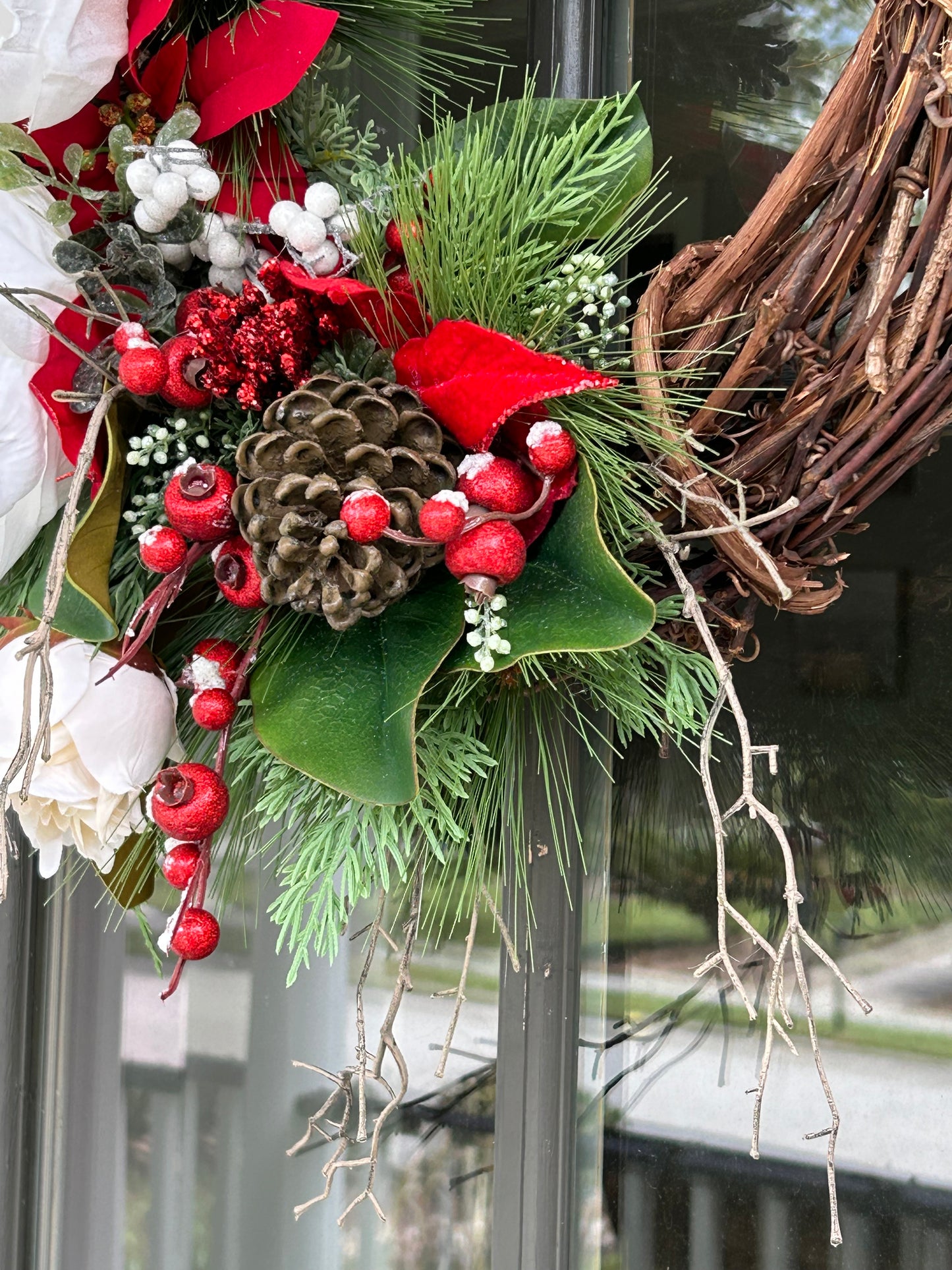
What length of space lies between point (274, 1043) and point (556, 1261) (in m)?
0.25

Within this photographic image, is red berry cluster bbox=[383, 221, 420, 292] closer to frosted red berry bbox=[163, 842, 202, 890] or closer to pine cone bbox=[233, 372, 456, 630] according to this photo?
pine cone bbox=[233, 372, 456, 630]

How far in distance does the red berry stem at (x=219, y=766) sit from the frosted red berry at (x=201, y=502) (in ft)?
0.17

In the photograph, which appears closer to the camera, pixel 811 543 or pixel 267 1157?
pixel 811 543

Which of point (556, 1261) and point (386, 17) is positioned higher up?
point (386, 17)

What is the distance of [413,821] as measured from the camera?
449 millimetres

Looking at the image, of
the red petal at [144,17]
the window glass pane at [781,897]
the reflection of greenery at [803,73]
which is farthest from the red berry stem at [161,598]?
the reflection of greenery at [803,73]

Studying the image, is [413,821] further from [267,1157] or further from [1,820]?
[267,1157]

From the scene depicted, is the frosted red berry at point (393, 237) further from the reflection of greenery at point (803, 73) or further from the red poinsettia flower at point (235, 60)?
the reflection of greenery at point (803, 73)

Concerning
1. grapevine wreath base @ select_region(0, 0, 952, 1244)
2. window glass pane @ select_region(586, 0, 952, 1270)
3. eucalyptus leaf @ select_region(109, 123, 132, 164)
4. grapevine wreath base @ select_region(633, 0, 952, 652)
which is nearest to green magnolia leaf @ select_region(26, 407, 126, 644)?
grapevine wreath base @ select_region(0, 0, 952, 1244)

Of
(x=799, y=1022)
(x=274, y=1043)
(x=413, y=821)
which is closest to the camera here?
(x=413, y=821)

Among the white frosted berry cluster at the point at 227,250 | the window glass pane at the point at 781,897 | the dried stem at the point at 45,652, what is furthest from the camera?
the window glass pane at the point at 781,897

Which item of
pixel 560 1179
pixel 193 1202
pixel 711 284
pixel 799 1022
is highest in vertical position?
pixel 711 284

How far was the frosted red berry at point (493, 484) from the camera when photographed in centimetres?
38

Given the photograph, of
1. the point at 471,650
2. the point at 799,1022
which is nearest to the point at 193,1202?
the point at 799,1022
